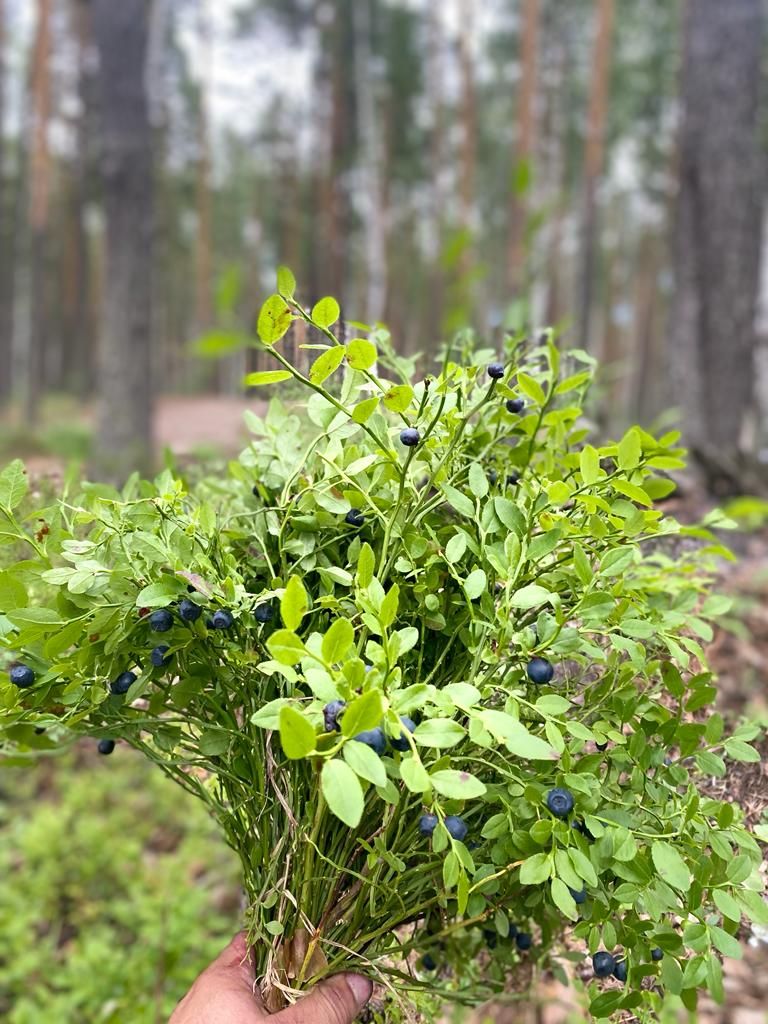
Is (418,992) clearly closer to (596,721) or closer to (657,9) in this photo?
(596,721)

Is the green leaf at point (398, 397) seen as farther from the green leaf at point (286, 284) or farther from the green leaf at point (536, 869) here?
the green leaf at point (536, 869)

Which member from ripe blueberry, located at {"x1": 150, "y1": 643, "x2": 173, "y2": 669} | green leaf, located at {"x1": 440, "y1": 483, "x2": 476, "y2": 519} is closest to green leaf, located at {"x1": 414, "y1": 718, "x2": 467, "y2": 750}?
green leaf, located at {"x1": 440, "y1": 483, "x2": 476, "y2": 519}

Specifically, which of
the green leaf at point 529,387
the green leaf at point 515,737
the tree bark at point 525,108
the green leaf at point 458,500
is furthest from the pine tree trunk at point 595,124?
the green leaf at point 515,737

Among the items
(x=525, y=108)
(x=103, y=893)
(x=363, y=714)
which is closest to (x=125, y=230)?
(x=103, y=893)

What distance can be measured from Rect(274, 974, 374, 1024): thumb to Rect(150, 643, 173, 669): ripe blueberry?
1.39 ft

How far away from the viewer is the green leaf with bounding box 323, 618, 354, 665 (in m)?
0.66

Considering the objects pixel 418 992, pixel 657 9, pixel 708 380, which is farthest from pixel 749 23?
pixel 657 9

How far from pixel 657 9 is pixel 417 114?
21.6 feet

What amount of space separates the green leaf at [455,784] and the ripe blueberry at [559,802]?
0.15 metres

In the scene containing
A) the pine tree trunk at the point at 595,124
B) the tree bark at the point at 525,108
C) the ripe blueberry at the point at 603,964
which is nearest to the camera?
the ripe blueberry at the point at 603,964

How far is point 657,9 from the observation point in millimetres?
18734

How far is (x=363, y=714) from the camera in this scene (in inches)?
24.3

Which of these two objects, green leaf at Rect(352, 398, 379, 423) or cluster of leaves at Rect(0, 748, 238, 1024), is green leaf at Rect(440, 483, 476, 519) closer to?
green leaf at Rect(352, 398, 379, 423)

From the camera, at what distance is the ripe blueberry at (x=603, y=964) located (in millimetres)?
836
